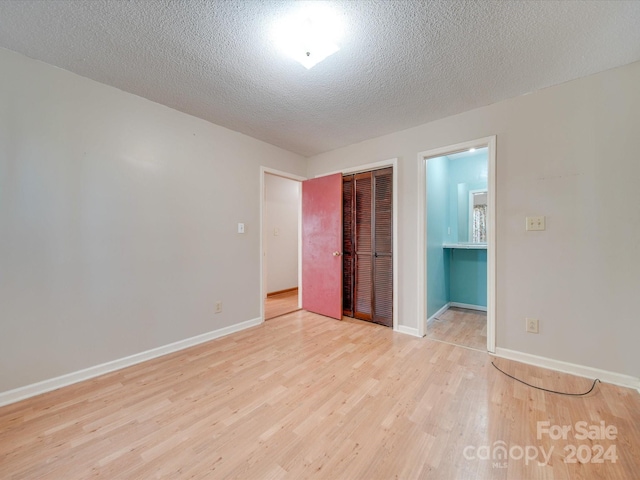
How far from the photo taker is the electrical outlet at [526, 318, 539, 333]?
2182 millimetres

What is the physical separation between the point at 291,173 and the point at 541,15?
114 inches

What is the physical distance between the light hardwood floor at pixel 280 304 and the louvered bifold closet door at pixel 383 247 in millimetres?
1425

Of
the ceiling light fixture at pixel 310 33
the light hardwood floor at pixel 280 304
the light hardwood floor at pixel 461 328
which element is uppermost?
the ceiling light fixture at pixel 310 33

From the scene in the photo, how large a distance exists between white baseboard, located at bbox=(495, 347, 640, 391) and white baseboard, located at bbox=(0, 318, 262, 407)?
289cm

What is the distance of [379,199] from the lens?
3.20 meters

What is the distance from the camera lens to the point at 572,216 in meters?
2.03

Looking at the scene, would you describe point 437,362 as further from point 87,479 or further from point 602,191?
point 87,479


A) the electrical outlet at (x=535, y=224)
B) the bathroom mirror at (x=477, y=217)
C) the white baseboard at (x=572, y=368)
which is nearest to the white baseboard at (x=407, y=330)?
the white baseboard at (x=572, y=368)

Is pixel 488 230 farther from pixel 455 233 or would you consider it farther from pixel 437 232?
pixel 455 233

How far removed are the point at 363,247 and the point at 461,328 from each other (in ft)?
5.16

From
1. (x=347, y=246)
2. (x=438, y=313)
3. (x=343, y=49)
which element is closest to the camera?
(x=343, y=49)

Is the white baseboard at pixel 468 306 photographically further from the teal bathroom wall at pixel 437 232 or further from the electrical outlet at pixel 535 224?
the electrical outlet at pixel 535 224

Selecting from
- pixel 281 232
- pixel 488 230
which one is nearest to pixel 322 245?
pixel 281 232

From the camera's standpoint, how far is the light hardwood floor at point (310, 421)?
1224 mm
